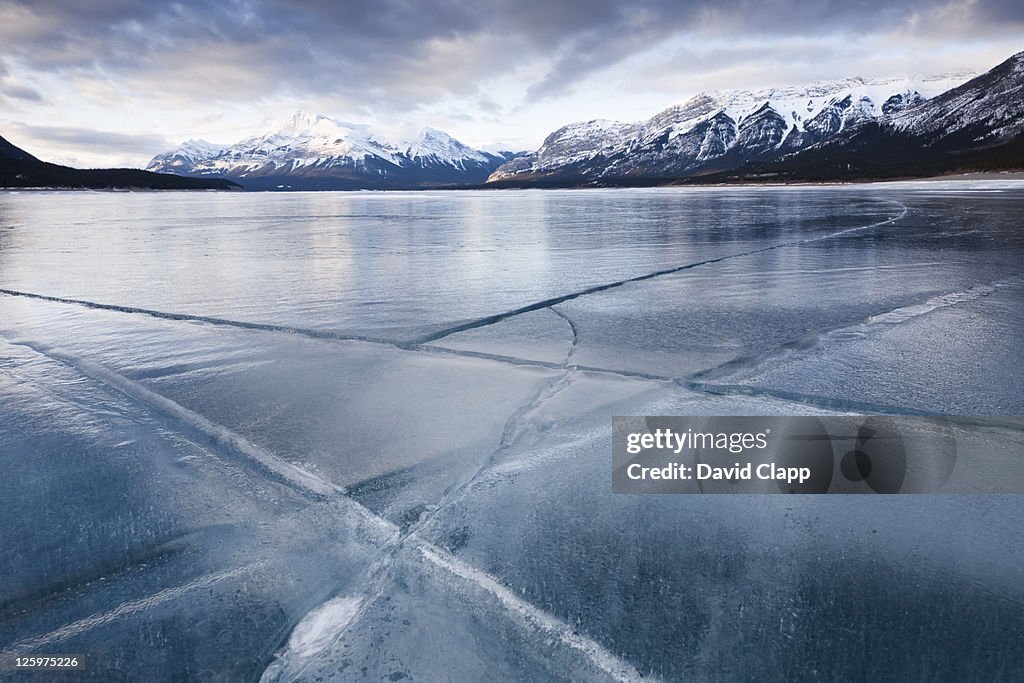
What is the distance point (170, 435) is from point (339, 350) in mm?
1934

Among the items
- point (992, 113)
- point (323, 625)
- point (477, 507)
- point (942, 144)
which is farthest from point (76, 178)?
point (992, 113)

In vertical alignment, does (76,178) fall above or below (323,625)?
above

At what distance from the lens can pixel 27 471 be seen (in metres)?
3.33

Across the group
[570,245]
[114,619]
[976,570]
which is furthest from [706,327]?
[570,245]

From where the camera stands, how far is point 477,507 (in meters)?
2.85

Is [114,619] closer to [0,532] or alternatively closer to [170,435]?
[0,532]

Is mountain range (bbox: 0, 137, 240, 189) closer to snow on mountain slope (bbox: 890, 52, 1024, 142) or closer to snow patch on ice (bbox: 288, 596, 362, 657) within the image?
snow patch on ice (bbox: 288, 596, 362, 657)

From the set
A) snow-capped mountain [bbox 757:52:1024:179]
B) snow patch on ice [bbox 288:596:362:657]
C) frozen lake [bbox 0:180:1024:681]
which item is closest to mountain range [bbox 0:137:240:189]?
snow-capped mountain [bbox 757:52:1024:179]

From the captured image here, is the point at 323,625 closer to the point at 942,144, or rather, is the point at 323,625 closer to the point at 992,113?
the point at 942,144

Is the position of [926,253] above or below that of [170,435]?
above

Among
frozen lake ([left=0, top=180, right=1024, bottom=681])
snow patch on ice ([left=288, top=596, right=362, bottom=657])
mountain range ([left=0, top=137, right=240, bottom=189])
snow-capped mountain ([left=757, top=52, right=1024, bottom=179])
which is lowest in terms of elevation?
snow patch on ice ([left=288, top=596, right=362, bottom=657])

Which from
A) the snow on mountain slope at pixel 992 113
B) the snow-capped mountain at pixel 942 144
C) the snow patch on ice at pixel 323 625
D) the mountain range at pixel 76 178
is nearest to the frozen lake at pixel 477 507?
the snow patch on ice at pixel 323 625

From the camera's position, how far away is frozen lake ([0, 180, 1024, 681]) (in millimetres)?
2078

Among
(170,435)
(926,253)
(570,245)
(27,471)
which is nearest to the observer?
(27,471)
